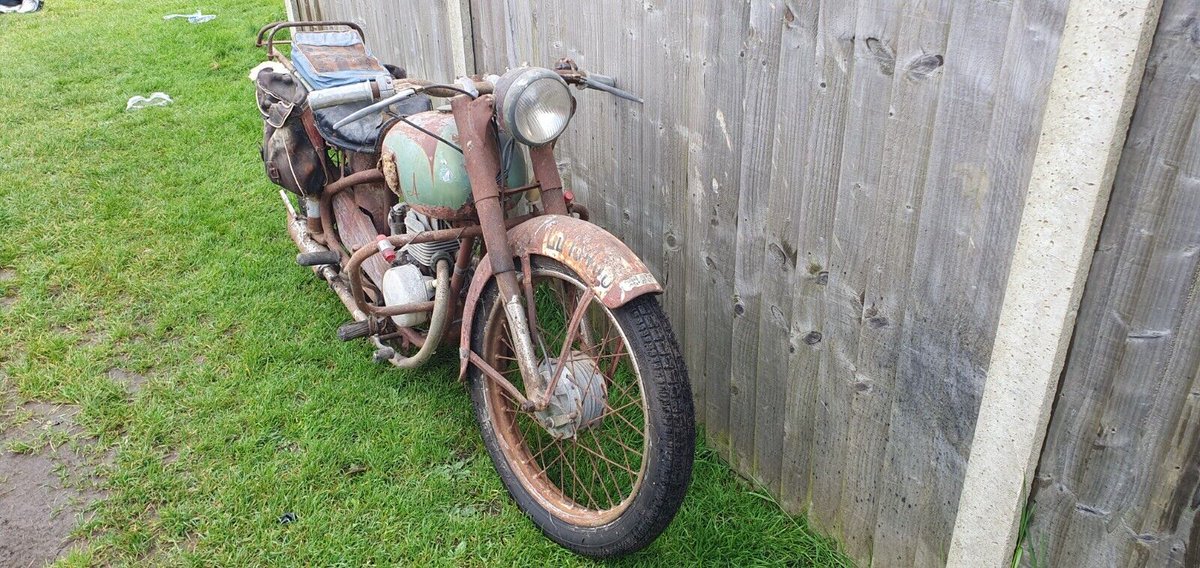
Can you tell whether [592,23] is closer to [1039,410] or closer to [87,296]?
[1039,410]

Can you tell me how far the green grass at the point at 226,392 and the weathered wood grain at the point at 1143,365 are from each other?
822 mm

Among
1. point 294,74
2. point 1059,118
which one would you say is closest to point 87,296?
point 294,74

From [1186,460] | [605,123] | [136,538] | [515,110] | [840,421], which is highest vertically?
[515,110]

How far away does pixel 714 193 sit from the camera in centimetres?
238

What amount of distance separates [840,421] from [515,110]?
3.80ft

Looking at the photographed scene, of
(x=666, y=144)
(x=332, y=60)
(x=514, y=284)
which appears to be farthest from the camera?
(x=332, y=60)

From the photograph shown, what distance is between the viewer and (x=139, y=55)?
718cm

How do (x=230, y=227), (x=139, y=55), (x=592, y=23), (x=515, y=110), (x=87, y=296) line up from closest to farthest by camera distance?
(x=515, y=110), (x=592, y=23), (x=87, y=296), (x=230, y=227), (x=139, y=55)

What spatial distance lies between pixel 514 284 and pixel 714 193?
0.63 m

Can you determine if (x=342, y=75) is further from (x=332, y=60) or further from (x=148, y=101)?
(x=148, y=101)

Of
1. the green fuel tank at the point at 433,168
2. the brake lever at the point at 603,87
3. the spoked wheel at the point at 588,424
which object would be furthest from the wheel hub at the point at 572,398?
the brake lever at the point at 603,87

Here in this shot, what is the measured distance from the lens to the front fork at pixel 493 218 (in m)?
2.21

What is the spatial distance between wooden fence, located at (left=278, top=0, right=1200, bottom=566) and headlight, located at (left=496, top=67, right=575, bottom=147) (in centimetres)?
43

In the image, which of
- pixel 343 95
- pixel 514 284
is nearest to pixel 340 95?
pixel 343 95
